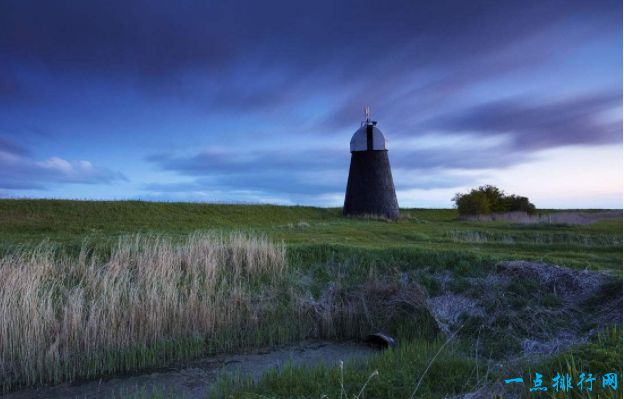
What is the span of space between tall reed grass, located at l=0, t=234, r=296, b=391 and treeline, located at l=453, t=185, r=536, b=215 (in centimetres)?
2807

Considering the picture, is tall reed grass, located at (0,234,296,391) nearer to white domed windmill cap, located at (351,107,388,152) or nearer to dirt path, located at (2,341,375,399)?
dirt path, located at (2,341,375,399)

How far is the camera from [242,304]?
28.1 ft

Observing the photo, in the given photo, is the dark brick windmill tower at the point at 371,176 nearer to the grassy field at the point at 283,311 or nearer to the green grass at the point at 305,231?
the green grass at the point at 305,231

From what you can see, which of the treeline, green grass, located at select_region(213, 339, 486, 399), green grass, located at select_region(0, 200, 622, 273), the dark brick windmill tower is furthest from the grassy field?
the treeline

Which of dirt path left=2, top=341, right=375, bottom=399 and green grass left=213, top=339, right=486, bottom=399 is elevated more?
green grass left=213, top=339, right=486, bottom=399

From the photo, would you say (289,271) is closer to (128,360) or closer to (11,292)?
(128,360)

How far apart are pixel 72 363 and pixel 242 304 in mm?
3034

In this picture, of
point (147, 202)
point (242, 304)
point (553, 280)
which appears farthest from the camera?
point (147, 202)

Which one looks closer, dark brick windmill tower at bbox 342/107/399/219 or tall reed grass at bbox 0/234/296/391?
tall reed grass at bbox 0/234/296/391

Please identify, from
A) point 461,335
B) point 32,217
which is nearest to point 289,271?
point 461,335

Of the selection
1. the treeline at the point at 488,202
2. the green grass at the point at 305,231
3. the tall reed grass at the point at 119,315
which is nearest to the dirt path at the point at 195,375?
the tall reed grass at the point at 119,315

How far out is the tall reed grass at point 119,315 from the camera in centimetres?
651

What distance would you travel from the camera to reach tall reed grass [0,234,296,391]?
6.51m

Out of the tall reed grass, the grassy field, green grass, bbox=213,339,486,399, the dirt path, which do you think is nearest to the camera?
green grass, bbox=213,339,486,399
